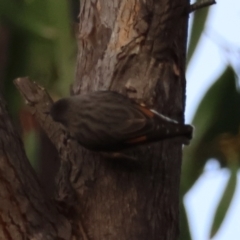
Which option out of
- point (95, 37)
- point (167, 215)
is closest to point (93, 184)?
point (167, 215)

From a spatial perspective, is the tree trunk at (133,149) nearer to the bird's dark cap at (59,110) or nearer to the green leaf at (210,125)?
the bird's dark cap at (59,110)

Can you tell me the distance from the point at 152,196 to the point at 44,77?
2.59ft

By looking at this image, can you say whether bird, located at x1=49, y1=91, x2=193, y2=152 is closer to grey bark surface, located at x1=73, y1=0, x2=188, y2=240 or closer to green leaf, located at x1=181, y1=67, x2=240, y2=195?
grey bark surface, located at x1=73, y1=0, x2=188, y2=240

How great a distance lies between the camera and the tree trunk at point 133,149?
1566mm

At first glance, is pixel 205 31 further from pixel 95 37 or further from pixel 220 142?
pixel 95 37

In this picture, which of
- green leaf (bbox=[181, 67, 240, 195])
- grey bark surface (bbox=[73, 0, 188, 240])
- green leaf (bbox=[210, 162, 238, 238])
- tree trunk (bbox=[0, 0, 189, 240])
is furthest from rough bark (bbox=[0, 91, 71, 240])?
green leaf (bbox=[181, 67, 240, 195])

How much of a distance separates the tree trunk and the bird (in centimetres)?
4

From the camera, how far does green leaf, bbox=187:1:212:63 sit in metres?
2.21

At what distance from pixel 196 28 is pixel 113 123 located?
77 centimetres

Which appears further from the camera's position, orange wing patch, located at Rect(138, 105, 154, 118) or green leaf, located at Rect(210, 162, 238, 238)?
green leaf, located at Rect(210, 162, 238, 238)

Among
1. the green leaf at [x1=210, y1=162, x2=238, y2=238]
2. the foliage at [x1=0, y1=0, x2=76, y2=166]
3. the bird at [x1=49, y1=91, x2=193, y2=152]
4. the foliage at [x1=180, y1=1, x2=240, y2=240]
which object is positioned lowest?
the green leaf at [x1=210, y1=162, x2=238, y2=238]

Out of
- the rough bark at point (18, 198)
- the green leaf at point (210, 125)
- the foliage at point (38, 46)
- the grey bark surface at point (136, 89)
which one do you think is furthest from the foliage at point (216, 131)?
the rough bark at point (18, 198)

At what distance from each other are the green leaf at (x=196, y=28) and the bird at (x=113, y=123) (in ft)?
1.99

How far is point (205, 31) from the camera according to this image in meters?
2.24
